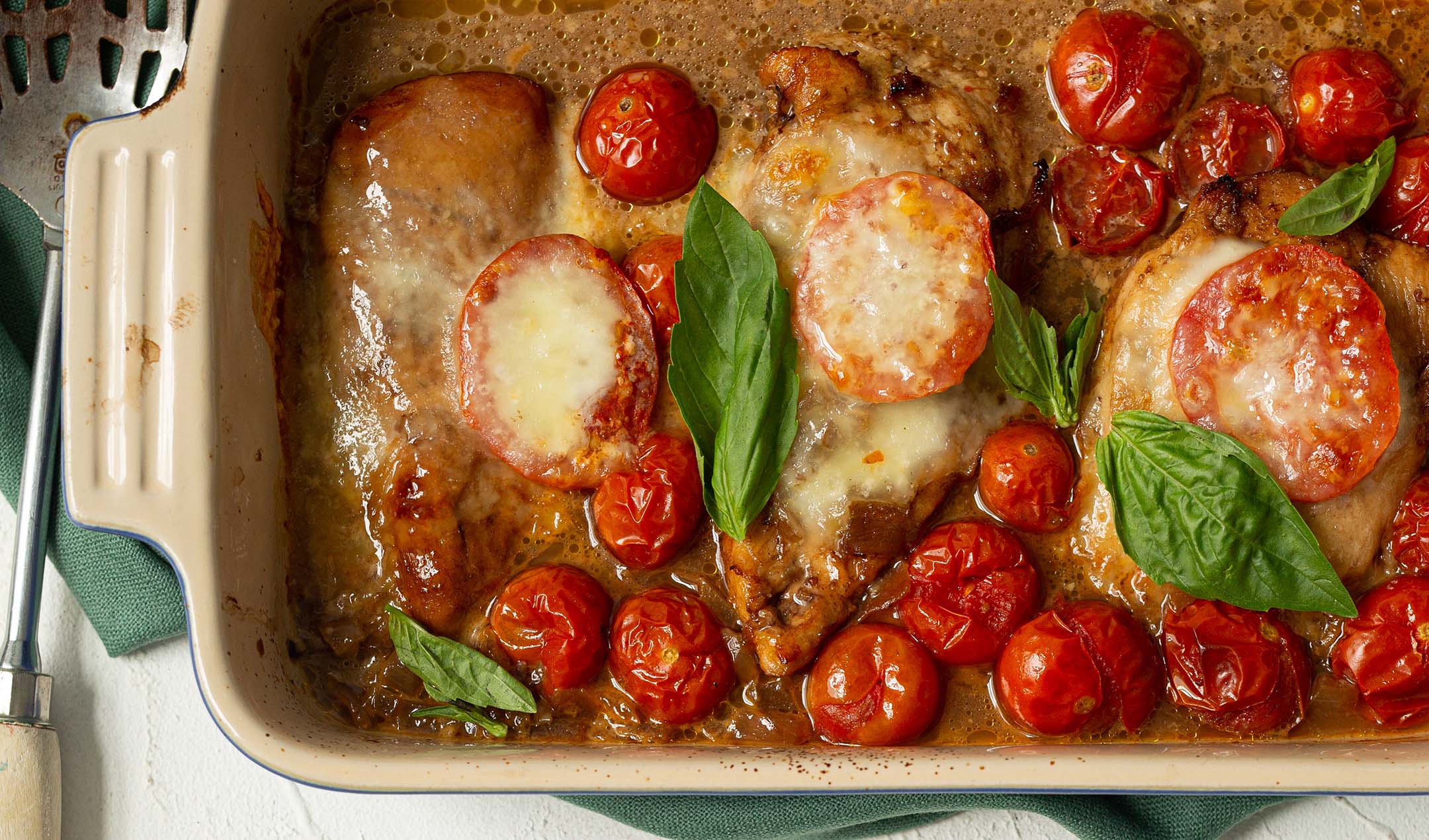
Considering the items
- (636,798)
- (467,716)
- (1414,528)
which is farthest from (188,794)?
(1414,528)

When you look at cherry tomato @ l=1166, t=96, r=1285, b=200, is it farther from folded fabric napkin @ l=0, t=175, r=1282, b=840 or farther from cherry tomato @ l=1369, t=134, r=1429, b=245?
folded fabric napkin @ l=0, t=175, r=1282, b=840

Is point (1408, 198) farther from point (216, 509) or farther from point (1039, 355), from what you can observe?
point (216, 509)

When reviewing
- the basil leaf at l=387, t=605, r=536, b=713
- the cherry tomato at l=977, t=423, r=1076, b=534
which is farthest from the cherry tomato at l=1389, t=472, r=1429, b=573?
the basil leaf at l=387, t=605, r=536, b=713

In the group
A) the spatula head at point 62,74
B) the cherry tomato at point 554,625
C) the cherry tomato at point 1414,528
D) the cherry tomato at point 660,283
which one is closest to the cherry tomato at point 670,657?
the cherry tomato at point 554,625

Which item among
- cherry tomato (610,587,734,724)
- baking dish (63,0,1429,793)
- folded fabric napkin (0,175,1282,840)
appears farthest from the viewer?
folded fabric napkin (0,175,1282,840)

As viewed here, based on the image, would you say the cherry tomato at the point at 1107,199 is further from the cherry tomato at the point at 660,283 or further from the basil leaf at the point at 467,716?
the basil leaf at the point at 467,716

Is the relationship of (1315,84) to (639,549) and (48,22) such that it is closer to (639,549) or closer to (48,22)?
(639,549)
